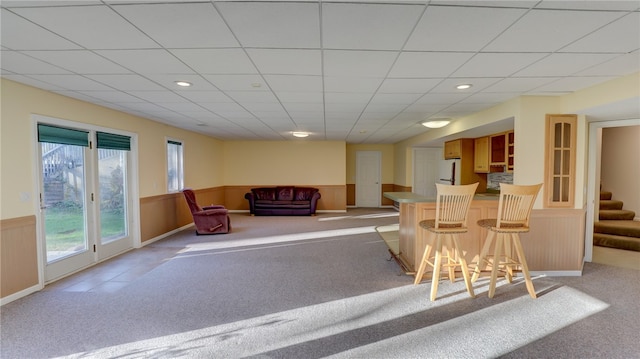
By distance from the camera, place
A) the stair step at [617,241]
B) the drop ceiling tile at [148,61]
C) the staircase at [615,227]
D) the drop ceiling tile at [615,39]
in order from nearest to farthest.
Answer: the drop ceiling tile at [615,39] < the drop ceiling tile at [148,61] < the stair step at [617,241] < the staircase at [615,227]

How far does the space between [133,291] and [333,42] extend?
3.37m

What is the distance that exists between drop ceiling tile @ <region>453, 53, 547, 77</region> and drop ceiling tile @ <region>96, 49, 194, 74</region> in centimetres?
261

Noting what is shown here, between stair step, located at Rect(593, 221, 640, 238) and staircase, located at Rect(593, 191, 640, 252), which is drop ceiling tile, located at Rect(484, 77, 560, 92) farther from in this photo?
stair step, located at Rect(593, 221, 640, 238)

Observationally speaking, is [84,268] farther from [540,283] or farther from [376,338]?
[540,283]

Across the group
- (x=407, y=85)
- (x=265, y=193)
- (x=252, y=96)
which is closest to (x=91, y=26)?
(x=252, y=96)

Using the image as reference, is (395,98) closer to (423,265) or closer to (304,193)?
(423,265)

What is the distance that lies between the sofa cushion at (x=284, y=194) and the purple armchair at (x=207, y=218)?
8.65 ft

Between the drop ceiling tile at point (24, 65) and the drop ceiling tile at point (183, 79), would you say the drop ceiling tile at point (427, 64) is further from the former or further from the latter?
the drop ceiling tile at point (24, 65)

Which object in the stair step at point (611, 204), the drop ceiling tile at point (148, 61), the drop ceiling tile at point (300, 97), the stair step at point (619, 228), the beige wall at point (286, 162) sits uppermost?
the drop ceiling tile at point (148, 61)

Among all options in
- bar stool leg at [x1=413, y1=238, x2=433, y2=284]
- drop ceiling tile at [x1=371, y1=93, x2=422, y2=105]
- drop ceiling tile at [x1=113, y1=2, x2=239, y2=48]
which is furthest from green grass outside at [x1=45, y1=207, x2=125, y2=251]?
bar stool leg at [x1=413, y1=238, x2=433, y2=284]

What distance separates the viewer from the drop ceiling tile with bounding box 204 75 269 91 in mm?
2910

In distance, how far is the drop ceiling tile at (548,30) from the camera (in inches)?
68.7

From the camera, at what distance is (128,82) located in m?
3.05

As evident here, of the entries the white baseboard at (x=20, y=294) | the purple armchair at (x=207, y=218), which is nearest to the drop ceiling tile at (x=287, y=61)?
the white baseboard at (x=20, y=294)
